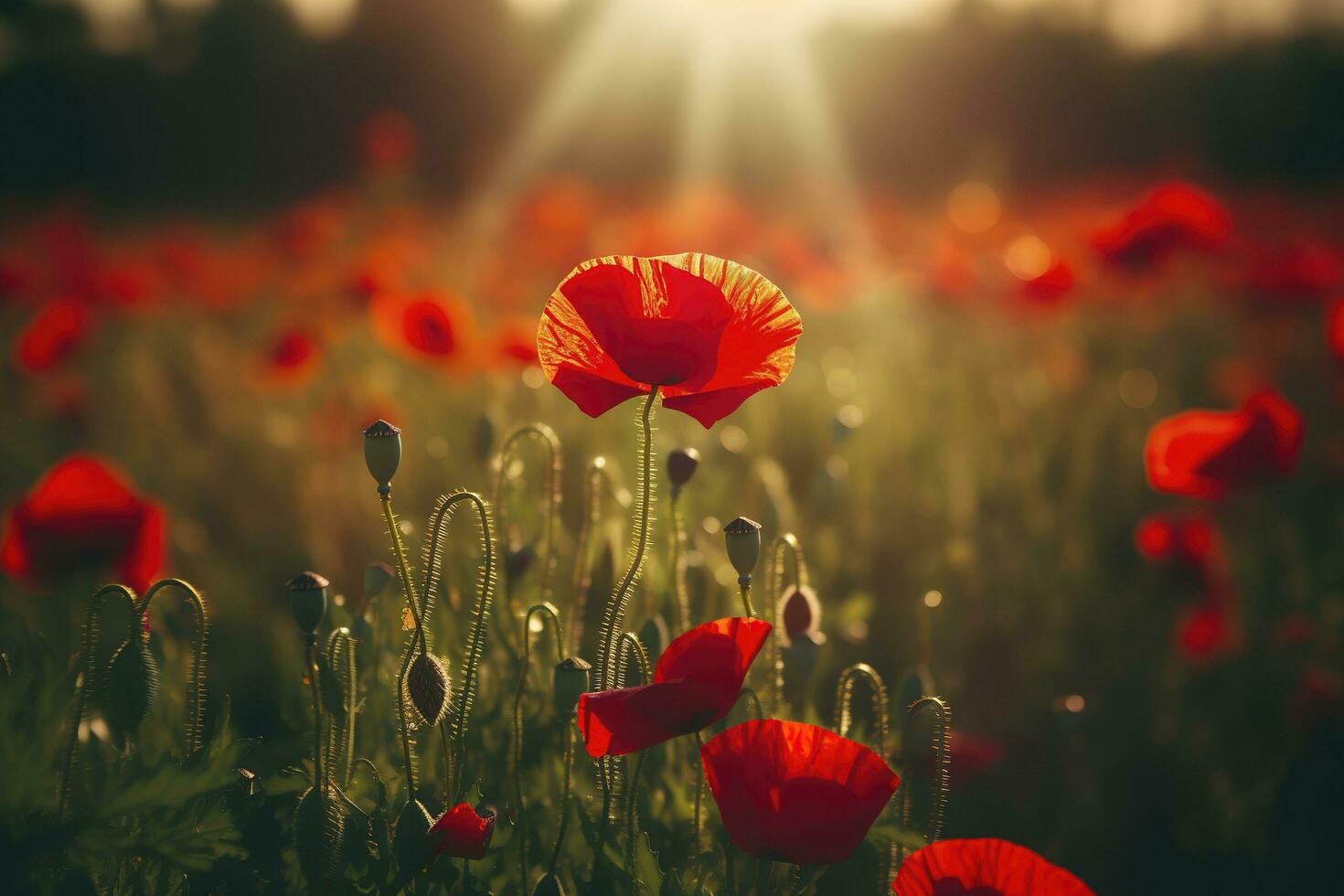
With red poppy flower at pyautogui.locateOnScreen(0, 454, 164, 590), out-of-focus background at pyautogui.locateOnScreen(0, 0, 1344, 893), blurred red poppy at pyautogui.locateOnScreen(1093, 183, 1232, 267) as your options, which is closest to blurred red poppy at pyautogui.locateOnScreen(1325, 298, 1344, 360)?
out-of-focus background at pyautogui.locateOnScreen(0, 0, 1344, 893)

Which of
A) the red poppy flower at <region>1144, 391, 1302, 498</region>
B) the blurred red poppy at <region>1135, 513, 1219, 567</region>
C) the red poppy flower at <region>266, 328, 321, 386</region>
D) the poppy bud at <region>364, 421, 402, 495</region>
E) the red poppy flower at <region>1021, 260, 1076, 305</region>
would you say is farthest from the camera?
the red poppy flower at <region>1021, 260, 1076, 305</region>

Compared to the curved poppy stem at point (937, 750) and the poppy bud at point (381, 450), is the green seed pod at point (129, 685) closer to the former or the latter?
the poppy bud at point (381, 450)

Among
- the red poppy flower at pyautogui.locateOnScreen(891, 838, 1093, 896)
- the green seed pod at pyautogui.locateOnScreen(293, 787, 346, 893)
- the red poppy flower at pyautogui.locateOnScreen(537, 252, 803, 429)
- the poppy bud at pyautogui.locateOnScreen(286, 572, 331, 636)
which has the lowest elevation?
the green seed pod at pyautogui.locateOnScreen(293, 787, 346, 893)

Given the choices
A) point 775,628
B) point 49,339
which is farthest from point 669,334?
point 49,339

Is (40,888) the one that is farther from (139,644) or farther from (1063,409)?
(1063,409)

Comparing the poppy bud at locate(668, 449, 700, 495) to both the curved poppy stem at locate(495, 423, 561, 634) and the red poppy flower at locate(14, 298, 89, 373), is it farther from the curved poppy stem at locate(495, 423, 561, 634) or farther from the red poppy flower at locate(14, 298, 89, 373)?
the red poppy flower at locate(14, 298, 89, 373)

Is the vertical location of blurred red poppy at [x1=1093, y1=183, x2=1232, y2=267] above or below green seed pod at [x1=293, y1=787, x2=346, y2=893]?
above
